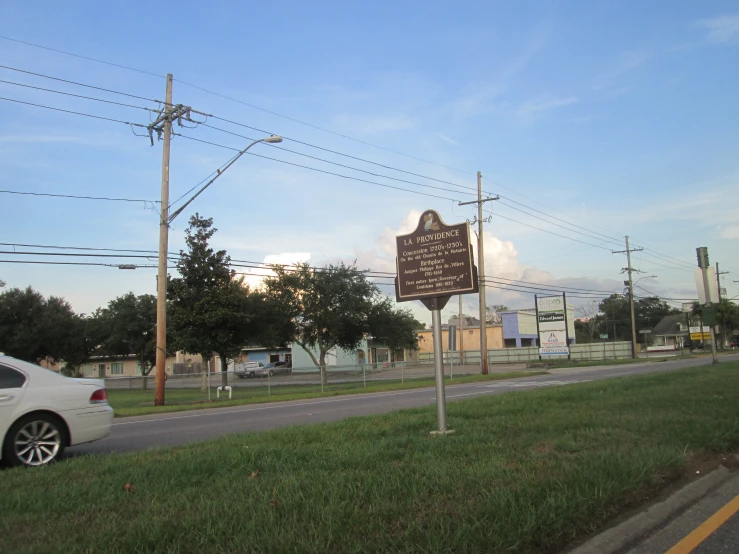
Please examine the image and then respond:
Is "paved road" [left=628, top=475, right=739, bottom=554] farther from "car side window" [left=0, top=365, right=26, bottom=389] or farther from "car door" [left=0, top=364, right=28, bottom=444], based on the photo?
"car side window" [left=0, top=365, right=26, bottom=389]

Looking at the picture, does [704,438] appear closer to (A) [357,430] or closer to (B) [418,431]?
(B) [418,431]

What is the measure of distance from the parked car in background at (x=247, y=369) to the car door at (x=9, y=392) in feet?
162

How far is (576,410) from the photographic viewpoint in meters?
10.1

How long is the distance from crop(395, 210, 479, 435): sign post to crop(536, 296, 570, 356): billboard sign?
39184mm

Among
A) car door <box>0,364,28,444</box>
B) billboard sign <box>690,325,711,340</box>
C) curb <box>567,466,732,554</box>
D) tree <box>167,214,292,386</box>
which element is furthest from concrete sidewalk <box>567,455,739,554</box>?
billboard sign <box>690,325,711,340</box>

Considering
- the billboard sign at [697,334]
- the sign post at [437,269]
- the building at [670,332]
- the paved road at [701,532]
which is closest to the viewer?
the paved road at [701,532]

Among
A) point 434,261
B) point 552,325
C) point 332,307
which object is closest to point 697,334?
point 552,325

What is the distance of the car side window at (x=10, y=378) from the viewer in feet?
24.0

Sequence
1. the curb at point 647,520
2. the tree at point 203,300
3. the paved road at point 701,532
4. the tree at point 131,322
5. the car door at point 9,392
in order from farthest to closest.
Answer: the tree at point 131,322 → the tree at point 203,300 → the car door at point 9,392 → the paved road at point 701,532 → the curb at point 647,520

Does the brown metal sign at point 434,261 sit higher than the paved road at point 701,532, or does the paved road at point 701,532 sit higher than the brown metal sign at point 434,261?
the brown metal sign at point 434,261

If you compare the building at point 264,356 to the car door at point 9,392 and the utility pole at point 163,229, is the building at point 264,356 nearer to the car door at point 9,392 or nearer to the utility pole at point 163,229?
the utility pole at point 163,229

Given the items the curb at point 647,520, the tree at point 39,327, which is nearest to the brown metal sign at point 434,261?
the curb at point 647,520

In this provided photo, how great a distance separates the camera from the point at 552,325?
45.7 m

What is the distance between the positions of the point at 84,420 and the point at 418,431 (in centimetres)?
474
